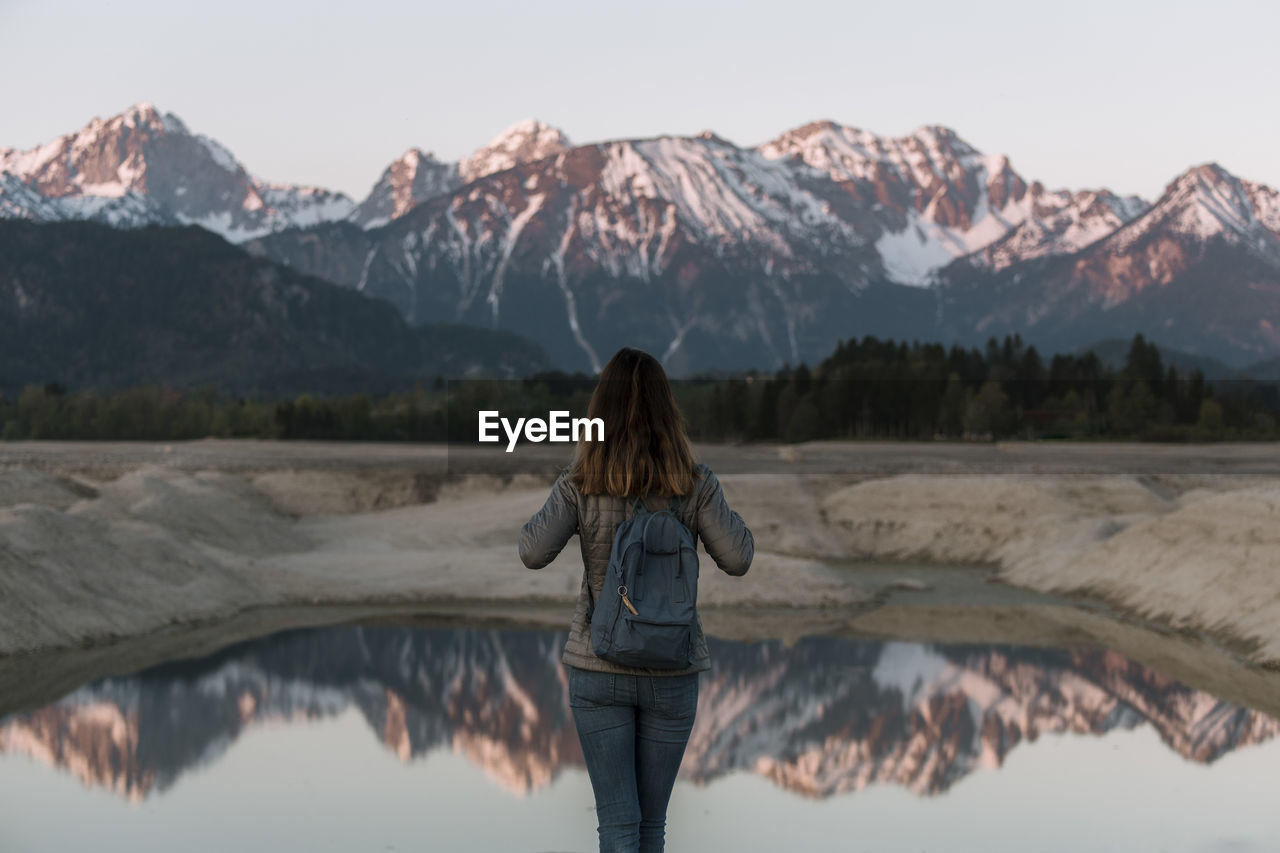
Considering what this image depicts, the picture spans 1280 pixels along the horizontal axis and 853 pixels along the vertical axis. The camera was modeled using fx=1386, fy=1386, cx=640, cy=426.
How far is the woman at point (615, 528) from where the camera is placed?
7.18 meters

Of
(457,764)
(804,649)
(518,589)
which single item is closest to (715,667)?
(804,649)

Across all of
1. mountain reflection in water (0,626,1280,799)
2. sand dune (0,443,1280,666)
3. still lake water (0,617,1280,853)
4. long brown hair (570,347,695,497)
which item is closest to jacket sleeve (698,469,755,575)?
long brown hair (570,347,695,497)

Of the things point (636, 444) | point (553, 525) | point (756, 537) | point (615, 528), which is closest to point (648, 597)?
point (615, 528)

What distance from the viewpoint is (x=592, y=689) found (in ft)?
23.7

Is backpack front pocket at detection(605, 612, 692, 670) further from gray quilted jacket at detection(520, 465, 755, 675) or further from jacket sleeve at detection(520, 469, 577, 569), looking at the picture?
jacket sleeve at detection(520, 469, 577, 569)

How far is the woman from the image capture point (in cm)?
718

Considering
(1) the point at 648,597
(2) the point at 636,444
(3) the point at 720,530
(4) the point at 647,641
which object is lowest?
(4) the point at 647,641

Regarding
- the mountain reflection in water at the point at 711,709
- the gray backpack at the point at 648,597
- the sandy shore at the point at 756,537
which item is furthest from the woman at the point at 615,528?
the sandy shore at the point at 756,537

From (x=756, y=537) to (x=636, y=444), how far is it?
50023 millimetres

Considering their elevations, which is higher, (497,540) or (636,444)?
(636,444)

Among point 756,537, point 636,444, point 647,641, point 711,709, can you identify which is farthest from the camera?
point 756,537

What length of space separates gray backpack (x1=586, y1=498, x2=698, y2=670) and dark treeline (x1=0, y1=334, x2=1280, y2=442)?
8580 cm

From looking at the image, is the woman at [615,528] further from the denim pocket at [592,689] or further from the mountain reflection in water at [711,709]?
the mountain reflection in water at [711,709]

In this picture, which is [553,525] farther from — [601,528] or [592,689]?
[592,689]
